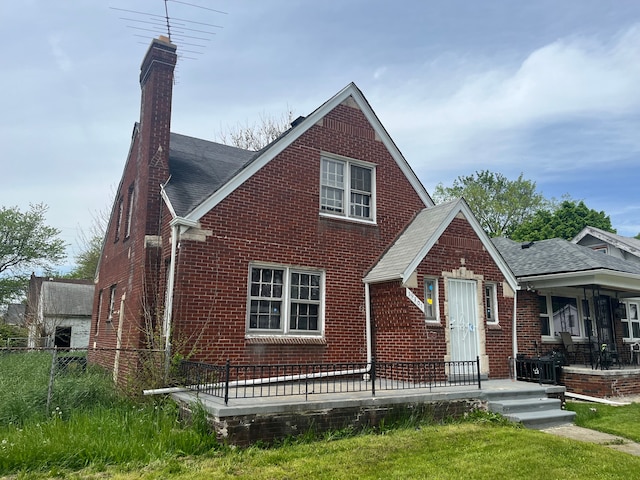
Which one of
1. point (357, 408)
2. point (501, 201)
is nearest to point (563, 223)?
point (501, 201)

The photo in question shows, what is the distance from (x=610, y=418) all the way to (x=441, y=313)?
13.3ft

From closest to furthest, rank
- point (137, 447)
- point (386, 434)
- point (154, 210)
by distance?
point (137, 447), point (386, 434), point (154, 210)

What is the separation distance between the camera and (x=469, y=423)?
8766 millimetres

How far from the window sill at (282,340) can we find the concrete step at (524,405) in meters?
4.04

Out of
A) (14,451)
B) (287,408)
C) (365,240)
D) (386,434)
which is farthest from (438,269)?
(14,451)

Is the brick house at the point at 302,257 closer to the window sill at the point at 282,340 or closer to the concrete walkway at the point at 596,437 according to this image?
the window sill at the point at 282,340

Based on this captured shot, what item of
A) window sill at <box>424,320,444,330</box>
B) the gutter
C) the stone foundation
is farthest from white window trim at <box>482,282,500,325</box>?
the gutter

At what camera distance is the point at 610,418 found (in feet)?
33.2

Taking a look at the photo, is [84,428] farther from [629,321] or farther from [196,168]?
[629,321]

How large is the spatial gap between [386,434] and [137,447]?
383cm

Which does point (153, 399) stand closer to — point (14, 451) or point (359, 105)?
point (14, 451)

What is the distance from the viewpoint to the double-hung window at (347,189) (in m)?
12.7

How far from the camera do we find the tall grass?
603 cm

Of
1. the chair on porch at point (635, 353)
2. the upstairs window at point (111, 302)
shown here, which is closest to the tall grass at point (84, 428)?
the upstairs window at point (111, 302)
